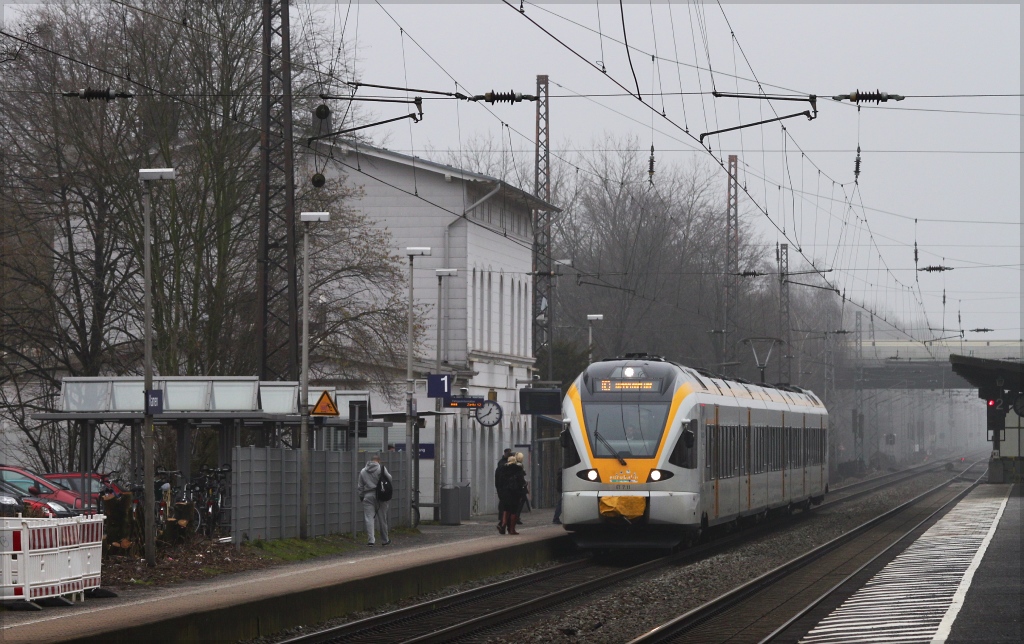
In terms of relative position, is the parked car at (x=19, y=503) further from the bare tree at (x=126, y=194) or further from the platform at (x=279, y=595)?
the platform at (x=279, y=595)

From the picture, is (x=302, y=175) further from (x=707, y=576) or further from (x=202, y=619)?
(x=202, y=619)

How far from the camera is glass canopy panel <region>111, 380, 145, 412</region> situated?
91.0ft

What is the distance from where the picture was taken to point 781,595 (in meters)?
20.6

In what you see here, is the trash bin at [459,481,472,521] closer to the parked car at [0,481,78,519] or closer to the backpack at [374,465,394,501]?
the backpack at [374,465,394,501]

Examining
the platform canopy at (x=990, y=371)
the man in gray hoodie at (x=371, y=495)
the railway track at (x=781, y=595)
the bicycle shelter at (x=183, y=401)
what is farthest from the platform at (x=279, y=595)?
the platform canopy at (x=990, y=371)

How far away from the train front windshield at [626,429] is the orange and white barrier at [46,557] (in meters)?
10.1

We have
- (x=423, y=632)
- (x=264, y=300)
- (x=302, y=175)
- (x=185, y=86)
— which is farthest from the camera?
(x=302, y=175)

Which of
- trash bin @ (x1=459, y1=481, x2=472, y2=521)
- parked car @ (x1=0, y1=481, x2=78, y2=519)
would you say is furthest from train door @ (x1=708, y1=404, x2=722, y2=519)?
parked car @ (x1=0, y1=481, x2=78, y2=519)

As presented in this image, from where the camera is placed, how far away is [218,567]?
71.3 ft

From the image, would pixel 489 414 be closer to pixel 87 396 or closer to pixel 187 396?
pixel 187 396

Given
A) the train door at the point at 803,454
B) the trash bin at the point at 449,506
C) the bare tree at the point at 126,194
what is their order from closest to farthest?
the bare tree at the point at 126,194 → the trash bin at the point at 449,506 → the train door at the point at 803,454

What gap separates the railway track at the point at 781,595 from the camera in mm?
16344

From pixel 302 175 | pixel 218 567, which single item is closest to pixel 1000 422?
pixel 302 175

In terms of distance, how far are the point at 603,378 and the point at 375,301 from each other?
19039 mm
